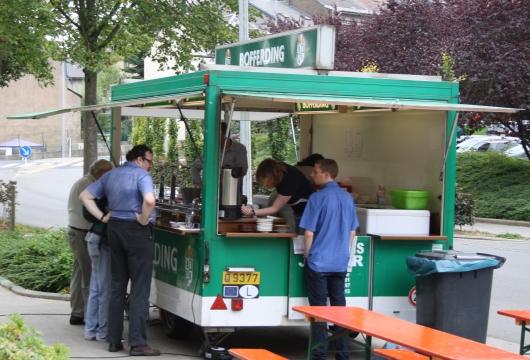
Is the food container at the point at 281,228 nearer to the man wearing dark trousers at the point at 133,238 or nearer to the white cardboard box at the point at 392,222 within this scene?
the white cardboard box at the point at 392,222

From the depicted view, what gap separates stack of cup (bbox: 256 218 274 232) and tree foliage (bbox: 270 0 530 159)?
17574mm

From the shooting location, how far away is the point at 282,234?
8.27m

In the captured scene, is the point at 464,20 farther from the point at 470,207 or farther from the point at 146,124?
the point at 146,124

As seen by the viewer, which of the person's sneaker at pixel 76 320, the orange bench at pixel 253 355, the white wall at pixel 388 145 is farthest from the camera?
the person's sneaker at pixel 76 320

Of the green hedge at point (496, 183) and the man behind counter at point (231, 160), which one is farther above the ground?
the man behind counter at point (231, 160)

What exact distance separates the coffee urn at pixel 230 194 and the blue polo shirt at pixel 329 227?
62 cm

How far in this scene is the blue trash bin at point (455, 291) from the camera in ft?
26.1

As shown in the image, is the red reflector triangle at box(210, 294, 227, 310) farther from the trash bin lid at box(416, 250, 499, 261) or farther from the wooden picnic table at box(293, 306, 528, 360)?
the trash bin lid at box(416, 250, 499, 261)

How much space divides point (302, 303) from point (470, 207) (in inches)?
624

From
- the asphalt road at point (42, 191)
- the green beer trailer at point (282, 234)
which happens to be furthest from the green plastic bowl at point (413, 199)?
the asphalt road at point (42, 191)

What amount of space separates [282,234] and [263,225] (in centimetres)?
21

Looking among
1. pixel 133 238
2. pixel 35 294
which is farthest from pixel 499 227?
pixel 133 238

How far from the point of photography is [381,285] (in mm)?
8617

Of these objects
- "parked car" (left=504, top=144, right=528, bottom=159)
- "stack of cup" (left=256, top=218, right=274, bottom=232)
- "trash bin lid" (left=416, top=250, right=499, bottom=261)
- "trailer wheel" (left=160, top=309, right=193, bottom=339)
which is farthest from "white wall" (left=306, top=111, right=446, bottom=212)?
"parked car" (left=504, top=144, right=528, bottom=159)
